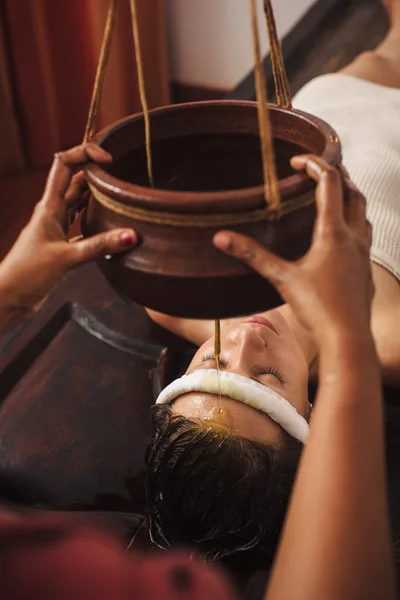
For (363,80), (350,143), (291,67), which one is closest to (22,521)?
(350,143)

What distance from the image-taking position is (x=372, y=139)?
176 cm

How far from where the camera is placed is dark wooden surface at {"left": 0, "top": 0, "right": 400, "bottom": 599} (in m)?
1.21

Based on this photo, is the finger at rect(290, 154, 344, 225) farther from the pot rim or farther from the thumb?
the thumb

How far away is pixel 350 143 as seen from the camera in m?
1.79

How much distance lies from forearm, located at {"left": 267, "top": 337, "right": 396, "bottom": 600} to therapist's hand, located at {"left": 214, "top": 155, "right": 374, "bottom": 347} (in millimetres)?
30

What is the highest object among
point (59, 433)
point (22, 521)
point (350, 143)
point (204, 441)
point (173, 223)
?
point (173, 223)

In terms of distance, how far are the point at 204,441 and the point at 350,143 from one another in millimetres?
1040

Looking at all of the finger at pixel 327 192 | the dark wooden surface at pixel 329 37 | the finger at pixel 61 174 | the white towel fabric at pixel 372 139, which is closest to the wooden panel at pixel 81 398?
the white towel fabric at pixel 372 139

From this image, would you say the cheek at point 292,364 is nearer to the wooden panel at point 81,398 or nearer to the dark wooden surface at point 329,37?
the wooden panel at point 81,398

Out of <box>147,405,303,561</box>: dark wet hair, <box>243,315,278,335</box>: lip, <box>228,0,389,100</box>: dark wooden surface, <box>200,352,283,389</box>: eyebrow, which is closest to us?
<box>147,405,303,561</box>: dark wet hair

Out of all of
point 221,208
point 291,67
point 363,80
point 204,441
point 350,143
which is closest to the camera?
point 221,208

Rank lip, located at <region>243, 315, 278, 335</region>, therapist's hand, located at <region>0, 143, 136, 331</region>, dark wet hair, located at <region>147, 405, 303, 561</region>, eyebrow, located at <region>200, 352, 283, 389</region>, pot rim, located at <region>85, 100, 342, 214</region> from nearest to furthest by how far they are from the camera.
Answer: pot rim, located at <region>85, 100, 342, 214</region> → therapist's hand, located at <region>0, 143, 136, 331</region> → dark wet hair, located at <region>147, 405, 303, 561</region> → eyebrow, located at <region>200, 352, 283, 389</region> → lip, located at <region>243, 315, 278, 335</region>

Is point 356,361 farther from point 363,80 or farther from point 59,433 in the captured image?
point 363,80

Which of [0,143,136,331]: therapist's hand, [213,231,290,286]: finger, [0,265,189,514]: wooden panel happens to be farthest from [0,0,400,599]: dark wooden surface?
[213,231,290,286]: finger
